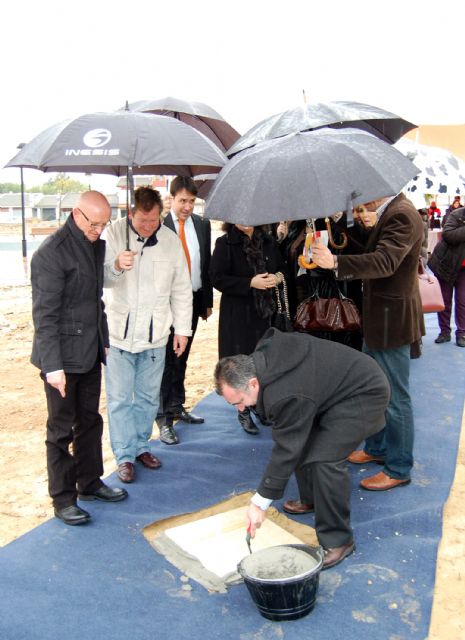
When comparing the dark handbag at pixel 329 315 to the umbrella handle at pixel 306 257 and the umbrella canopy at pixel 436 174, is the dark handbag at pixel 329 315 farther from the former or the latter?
the umbrella canopy at pixel 436 174

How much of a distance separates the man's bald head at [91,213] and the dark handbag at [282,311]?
1.31 metres

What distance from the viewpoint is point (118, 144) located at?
2.75 metres

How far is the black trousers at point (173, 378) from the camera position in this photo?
158 inches

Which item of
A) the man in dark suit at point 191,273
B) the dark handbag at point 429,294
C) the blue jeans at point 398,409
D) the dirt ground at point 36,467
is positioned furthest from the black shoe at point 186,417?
the dark handbag at point 429,294

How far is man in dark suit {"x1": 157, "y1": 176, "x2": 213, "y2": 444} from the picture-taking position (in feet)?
12.6

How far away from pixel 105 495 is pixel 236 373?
48.3 inches

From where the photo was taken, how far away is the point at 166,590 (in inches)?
97.3

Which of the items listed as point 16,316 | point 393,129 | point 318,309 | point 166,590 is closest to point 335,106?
point 393,129

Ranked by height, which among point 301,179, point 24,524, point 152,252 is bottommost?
point 24,524

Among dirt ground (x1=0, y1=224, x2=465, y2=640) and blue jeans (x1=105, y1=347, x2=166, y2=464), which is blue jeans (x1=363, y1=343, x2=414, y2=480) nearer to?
dirt ground (x1=0, y1=224, x2=465, y2=640)

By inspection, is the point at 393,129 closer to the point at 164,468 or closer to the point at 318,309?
the point at 318,309

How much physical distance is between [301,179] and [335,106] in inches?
39.8

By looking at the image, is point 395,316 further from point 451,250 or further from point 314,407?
point 451,250

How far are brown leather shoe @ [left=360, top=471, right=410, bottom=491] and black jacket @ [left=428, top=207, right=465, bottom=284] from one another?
3.47 metres
